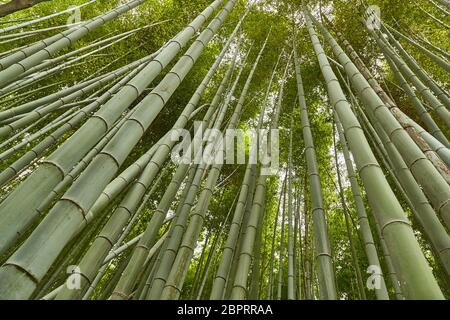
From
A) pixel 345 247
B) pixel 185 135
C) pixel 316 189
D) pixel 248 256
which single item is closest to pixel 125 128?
pixel 248 256

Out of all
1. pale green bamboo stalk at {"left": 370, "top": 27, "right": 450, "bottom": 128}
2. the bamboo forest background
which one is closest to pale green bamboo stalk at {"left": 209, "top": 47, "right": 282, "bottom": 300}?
the bamboo forest background

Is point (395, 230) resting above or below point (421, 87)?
below

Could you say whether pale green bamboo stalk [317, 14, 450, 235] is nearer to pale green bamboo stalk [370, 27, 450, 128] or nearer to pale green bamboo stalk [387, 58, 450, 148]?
pale green bamboo stalk [370, 27, 450, 128]

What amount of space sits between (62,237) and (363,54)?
4728mm

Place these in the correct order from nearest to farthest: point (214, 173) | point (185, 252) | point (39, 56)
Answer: point (185, 252) < point (214, 173) < point (39, 56)

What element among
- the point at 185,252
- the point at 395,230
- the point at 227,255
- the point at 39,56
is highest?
the point at 39,56

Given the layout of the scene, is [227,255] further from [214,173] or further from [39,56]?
[39,56]

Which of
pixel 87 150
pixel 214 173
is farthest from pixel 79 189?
pixel 214 173

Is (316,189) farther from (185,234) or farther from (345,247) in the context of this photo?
(345,247)

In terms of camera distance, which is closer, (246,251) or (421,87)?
(246,251)

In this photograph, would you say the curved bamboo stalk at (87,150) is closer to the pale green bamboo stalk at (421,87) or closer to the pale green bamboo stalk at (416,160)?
the pale green bamboo stalk at (416,160)

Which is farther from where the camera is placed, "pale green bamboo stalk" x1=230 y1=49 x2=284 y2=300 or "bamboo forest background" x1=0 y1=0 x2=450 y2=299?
"pale green bamboo stalk" x1=230 y1=49 x2=284 y2=300
